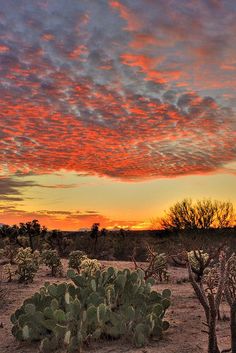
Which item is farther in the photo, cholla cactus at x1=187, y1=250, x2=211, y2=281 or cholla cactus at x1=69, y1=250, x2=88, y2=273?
cholla cactus at x1=69, y1=250, x2=88, y2=273

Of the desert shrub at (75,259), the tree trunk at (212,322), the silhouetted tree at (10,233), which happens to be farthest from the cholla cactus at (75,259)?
the silhouetted tree at (10,233)

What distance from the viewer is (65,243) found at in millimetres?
32344

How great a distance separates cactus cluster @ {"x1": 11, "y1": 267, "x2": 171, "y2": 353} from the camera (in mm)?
8150

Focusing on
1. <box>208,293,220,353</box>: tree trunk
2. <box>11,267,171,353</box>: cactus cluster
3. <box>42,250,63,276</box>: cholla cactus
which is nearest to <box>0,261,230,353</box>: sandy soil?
<box>11,267,171,353</box>: cactus cluster

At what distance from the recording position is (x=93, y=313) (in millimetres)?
8141

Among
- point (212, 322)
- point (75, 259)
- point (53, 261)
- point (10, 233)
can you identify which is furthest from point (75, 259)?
point (10, 233)

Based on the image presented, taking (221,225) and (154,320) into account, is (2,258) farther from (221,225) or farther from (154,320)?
(221,225)

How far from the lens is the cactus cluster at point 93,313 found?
815cm

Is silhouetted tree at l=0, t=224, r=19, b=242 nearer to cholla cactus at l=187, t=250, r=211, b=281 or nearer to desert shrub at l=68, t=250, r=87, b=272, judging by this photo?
desert shrub at l=68, t=250, r=87, b=272

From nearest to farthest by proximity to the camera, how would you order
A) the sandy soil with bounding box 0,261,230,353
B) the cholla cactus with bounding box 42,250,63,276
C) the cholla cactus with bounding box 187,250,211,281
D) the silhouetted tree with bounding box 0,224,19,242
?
1. the sandy soil with bounding box 0,261,230,353
2. the cholla cactus with bounding box 187,250,211,281
3. the cholla cactus with bounding box 42,250,63,276
4. the silhouetted tree with bounding box 0,224,19,242

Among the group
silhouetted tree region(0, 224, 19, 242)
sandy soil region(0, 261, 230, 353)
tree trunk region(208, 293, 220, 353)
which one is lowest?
sandy soil region(0, 261, 230, 353)

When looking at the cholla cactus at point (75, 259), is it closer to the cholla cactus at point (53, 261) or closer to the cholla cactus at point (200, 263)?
the cholla cactus at point (53, 261)

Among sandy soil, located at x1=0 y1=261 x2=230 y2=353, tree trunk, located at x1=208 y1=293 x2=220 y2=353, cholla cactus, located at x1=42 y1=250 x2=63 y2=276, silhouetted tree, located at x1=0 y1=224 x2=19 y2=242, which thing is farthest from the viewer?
silhouetted tree, located at x1=0 y1=224 x2=19 y2=242

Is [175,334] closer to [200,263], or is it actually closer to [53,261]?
[200,263]
